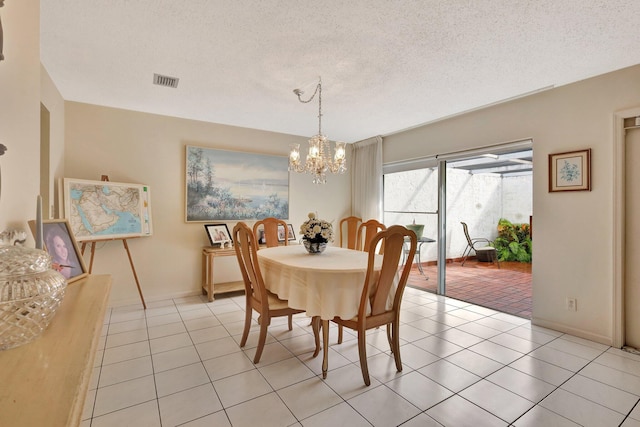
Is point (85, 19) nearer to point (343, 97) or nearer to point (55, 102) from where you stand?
point (55, 102)

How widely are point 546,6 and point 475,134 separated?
2.01 meters

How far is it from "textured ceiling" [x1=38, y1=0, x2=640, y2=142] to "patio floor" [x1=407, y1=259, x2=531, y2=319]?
2.54 metres

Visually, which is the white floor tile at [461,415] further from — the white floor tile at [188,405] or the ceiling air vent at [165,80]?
the ceiling air vent at [165,80]

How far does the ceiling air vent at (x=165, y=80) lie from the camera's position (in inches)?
112

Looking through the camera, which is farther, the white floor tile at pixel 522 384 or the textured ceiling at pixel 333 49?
the white floor tile at pixel 522 384

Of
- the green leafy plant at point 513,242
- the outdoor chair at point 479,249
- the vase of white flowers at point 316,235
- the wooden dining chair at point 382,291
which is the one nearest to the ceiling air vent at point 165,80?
the vase of white flowers at point 316,235

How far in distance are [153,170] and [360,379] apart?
3.52 metres

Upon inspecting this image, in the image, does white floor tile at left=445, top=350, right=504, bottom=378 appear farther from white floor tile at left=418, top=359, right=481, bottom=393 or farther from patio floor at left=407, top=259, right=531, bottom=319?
patio floor at left=407, top=259, right=531, bottom=319

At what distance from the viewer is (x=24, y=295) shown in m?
0.61

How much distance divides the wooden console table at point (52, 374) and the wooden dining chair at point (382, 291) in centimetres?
163

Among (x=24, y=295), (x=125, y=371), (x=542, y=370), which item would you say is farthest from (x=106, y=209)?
(x=542, y=370)

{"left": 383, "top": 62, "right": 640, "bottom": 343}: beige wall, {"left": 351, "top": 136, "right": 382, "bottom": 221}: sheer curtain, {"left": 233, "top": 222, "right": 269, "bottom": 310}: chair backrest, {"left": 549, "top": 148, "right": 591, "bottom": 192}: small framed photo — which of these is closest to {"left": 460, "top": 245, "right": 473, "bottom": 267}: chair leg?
{"left": 351, "top": 136, "right": 382, "bottom": 221}: sheer curtain

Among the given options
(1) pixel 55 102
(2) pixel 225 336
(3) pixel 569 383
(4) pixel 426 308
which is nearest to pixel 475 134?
(4) pixel 426 308

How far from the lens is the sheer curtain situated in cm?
510
